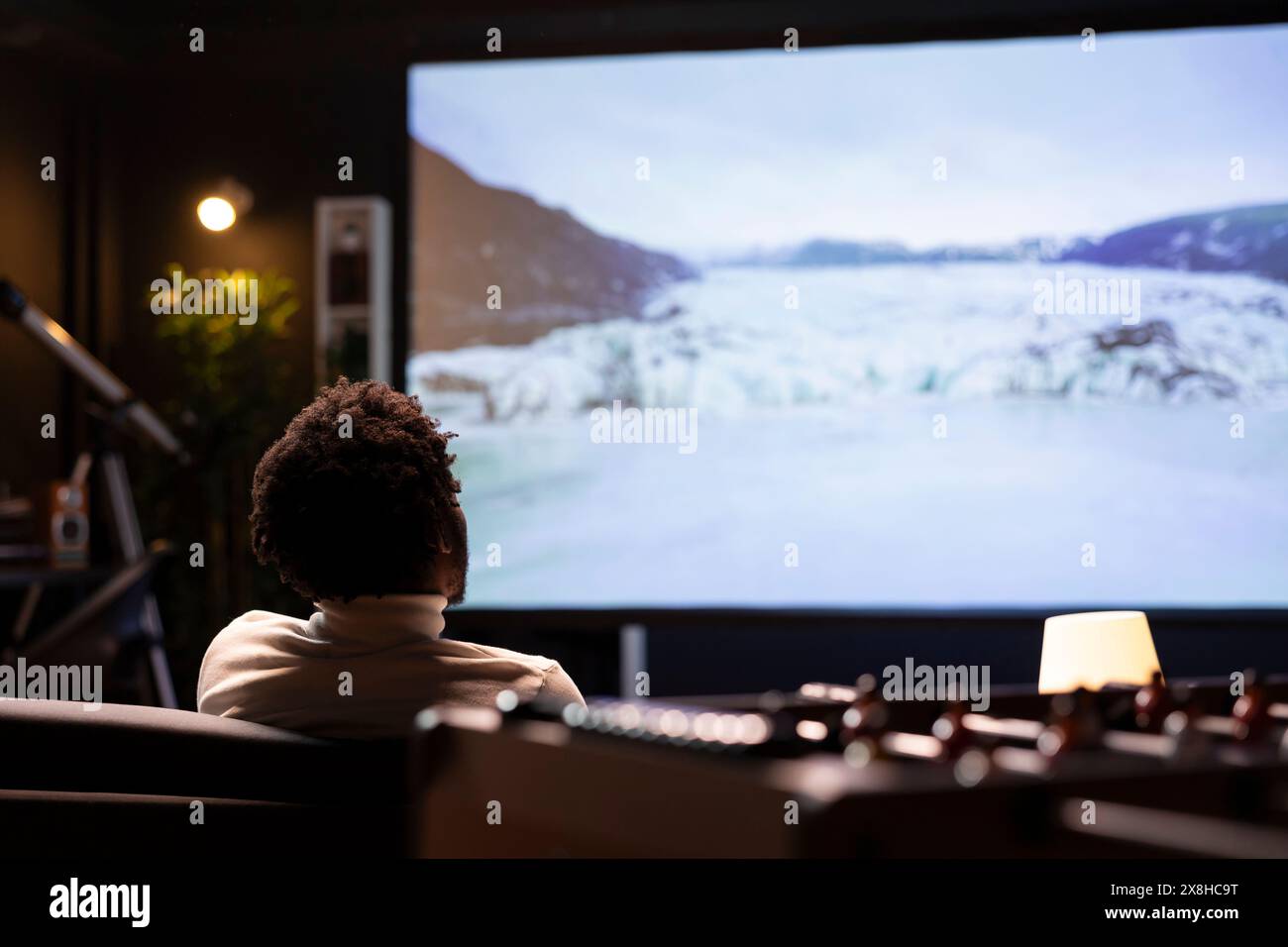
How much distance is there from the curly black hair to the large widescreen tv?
326 centimetres

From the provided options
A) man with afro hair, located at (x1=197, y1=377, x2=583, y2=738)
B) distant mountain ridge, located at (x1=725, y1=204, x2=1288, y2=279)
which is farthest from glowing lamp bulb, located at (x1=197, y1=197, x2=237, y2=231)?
man with afro hair, located at (x1=197, y1=377, x2=583, y2=738)

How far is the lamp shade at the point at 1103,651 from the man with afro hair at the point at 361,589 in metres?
1.04

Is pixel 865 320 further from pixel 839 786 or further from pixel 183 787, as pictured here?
pixel 839 786

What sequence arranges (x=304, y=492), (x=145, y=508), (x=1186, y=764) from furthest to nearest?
(x=145, y=508) → (x=304, y=492) → (x=1186, y=764)

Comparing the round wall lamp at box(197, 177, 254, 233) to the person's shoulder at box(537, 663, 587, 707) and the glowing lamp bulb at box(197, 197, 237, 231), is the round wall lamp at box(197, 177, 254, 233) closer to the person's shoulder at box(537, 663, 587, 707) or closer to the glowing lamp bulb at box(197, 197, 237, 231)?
the glowing lamp bulb at box(197, 197, 237, 231)

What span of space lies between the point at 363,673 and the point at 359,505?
23 centimetres

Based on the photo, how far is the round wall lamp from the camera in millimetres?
5605

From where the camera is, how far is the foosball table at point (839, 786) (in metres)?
0.79

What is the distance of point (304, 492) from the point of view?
157 centimetres

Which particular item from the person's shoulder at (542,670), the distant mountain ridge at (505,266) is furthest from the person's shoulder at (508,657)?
the distant mountain ridge at (505,266)

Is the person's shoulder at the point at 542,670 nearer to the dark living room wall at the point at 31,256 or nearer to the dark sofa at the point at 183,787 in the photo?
the dark sofa at the point at 183,787
